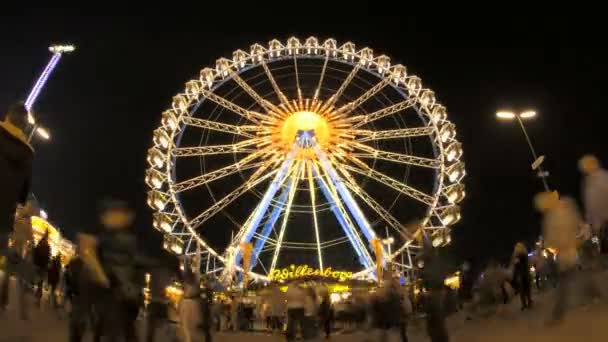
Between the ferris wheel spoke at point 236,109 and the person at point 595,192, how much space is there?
1817cm

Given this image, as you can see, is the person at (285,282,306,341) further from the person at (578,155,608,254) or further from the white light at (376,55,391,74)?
the white light at (376,55,391,74)

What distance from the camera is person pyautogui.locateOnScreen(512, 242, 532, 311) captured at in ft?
36.7

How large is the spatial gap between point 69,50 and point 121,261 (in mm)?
15013

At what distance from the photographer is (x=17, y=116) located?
498cm

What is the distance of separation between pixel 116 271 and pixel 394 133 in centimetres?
2017

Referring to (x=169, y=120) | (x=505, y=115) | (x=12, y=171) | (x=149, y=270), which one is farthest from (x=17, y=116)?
(x=169, y=120)

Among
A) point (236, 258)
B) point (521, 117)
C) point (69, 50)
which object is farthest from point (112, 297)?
point (236, 258)

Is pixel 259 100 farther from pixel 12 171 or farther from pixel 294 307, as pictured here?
pixel 12 171

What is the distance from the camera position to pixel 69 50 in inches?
747

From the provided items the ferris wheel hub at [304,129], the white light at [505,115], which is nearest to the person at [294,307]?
the white light at [505,115]

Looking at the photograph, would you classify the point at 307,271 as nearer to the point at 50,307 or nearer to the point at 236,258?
the point at 236,258

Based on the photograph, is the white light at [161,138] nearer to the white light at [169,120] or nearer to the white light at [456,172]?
the white light at [169,120]

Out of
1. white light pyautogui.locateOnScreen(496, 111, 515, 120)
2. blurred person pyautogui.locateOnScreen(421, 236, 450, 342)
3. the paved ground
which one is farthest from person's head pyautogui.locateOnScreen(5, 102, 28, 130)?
white light pyautogui.locateOnScreen(496, 111, 515, 120)

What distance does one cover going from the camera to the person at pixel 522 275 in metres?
11.2
